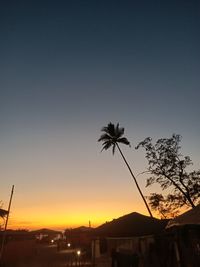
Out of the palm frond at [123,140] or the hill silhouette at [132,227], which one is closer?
the hill silhouette at [132,227]

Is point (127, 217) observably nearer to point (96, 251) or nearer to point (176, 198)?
point (96, 251)

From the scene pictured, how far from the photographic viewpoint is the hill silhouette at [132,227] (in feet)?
48.9

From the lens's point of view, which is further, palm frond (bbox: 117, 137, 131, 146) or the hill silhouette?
palm frond (bbox: 117, 137, 131, 146)

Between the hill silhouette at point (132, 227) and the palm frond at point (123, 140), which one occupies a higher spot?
the palm frond at point (123, 140)

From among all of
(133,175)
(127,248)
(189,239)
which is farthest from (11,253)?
(189,239)

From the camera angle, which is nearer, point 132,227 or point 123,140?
point 132,227

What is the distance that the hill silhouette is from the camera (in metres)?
14.9

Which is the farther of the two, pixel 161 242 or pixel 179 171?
pixel 179 171

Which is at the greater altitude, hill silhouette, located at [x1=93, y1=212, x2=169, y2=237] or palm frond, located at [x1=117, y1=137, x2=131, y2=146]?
palm frond, located at [x1=117, y1=137, x2=131, y2=146]

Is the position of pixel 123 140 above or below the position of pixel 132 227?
above

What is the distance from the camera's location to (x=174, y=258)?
31.0 feet

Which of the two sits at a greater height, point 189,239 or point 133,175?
point 133,175

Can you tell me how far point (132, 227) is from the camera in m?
15.1

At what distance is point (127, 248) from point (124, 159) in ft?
48.4
